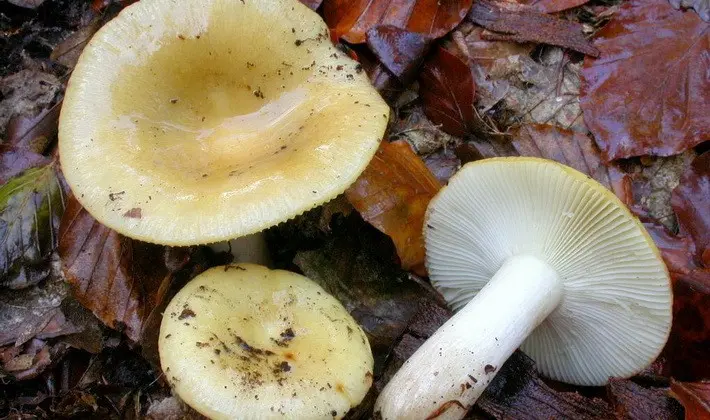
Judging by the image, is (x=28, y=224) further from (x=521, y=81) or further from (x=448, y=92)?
(x=521, y=81)

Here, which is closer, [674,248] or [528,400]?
[528,400]

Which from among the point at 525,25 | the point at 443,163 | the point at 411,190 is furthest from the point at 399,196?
the point at 525,25

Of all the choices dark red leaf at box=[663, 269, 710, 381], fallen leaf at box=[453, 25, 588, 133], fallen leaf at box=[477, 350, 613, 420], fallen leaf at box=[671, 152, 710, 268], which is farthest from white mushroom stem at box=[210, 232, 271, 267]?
fallen leaf at box=[671, 152, 710, 268]

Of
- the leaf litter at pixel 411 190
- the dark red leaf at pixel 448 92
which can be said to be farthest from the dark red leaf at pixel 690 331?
the dark red leaf at pixel 448 92

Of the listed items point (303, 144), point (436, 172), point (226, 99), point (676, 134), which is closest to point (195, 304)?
point (303, 144)

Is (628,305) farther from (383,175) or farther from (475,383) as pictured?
(383,175)

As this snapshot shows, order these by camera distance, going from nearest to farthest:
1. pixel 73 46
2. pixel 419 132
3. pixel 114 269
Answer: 1. pixel 114 269
2. pixel 419 132
3. pixel 73 46

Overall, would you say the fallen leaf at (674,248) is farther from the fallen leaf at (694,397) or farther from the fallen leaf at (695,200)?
the fallen leaf at (694,397)
